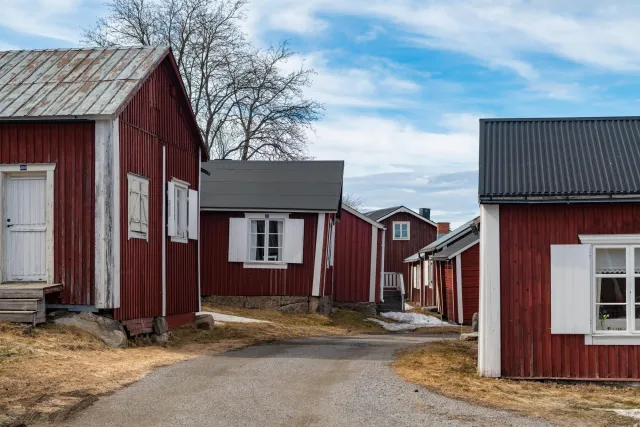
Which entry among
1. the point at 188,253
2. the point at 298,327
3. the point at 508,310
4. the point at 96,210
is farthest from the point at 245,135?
the point at 508,310

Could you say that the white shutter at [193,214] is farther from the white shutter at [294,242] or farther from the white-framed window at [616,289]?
the white-framed window at [616,289]

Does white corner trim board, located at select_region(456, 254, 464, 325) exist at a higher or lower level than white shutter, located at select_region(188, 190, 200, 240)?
lower

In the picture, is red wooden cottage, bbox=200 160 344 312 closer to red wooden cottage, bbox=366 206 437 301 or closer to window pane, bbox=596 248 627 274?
window pane, bbox=596 248 627 274

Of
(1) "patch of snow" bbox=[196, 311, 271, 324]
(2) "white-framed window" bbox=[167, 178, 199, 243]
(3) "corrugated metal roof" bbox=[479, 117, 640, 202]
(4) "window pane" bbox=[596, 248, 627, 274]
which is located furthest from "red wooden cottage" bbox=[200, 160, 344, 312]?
(4) "window pane" bbox=[596, 248, 627, 274]

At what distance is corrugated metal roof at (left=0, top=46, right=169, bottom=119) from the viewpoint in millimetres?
15406

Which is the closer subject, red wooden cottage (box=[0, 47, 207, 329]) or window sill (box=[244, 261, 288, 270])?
red wooden cottage (box=[0, 47, 207, 329])

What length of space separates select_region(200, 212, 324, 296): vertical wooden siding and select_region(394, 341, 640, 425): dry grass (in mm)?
11577

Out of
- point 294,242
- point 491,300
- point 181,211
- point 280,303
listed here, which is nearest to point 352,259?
point 294,242

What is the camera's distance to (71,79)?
16.7m

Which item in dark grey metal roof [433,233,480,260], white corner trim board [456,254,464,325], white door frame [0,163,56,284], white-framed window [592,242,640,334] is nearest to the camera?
white-framed window [592,242,640,334]

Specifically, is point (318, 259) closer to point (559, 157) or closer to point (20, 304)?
point (20, 304)

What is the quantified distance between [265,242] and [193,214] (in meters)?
6.72

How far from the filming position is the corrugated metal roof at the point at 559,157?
43.7 feet

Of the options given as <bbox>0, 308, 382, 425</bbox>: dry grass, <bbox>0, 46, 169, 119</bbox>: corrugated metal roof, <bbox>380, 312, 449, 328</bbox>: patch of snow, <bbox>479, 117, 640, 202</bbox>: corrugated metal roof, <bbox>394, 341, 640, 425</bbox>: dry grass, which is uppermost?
<bbox>0, 46, 169, 119</bbox>: corrugated metal roof
